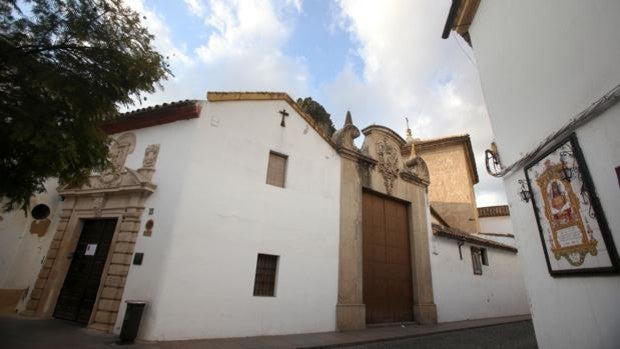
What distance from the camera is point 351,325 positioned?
8.93 m

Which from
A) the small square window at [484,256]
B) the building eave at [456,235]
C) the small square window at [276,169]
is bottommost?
the small square window at [484,256]

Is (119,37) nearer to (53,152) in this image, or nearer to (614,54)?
(53,152)

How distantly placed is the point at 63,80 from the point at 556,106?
673 cm

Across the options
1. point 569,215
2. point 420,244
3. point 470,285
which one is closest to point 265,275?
point 569,215

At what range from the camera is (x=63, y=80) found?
12.7 feet

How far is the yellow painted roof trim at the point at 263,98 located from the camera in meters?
8.05

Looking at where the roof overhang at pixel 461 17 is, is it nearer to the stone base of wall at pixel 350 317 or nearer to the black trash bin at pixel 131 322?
the stone base of wall at pixel 350 317

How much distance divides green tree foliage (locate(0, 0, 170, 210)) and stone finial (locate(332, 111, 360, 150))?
6.71 m

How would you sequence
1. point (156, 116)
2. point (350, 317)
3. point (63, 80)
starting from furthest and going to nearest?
point (350, 317), point (156, 116), point (63, 80)

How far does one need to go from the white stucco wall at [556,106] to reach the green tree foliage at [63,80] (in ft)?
19.0

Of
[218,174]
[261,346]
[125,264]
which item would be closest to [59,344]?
[125,264]

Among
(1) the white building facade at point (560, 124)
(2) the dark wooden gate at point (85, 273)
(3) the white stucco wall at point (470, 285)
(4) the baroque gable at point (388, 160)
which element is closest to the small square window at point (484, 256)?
(3) the white stucco wall at point (470, 285)

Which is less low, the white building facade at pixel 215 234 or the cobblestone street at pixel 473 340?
the white building facade at pixel 215 234

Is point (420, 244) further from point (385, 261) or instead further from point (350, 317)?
point (350, 317)
